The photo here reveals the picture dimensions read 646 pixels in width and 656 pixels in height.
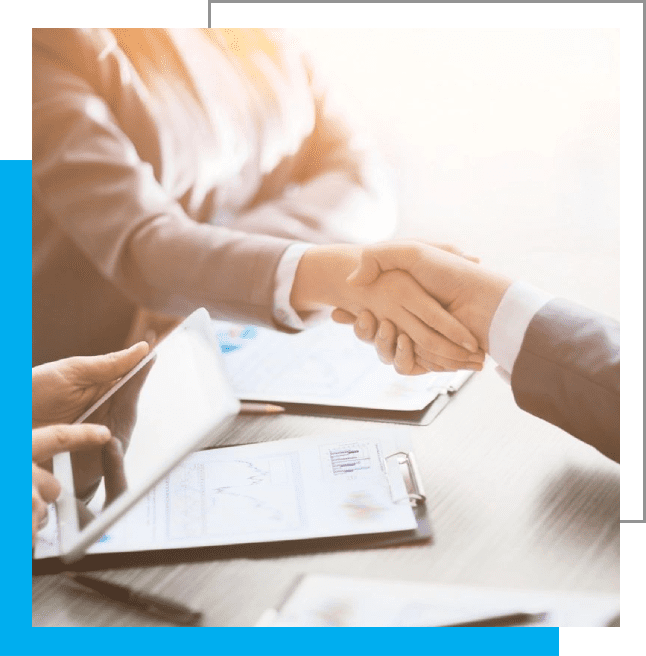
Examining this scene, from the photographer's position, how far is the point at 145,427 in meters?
0.84

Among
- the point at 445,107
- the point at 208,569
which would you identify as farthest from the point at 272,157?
the point at 208,569

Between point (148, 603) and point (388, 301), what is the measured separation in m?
0.51

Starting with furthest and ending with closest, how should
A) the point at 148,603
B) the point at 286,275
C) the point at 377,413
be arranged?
the point at 286,275 < the point at 377,413 < the point at 148,603

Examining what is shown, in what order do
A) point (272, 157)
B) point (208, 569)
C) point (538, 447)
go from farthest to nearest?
point (272, 157) < point (538, 447) < point (208, 569)

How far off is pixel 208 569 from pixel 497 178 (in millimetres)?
691

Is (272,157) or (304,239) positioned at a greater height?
(272,157)

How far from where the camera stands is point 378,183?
1.15m

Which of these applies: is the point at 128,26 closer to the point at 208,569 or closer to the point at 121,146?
the point at 121,146

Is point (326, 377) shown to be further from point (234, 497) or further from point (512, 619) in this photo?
point (512, 619)

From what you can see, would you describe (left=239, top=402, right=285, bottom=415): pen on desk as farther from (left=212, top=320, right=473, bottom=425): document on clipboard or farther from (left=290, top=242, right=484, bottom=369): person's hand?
(left=290, top=242, right=484, bottom=369): person's hand

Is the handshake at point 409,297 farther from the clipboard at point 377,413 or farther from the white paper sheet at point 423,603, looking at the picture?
the white paper sheet at point 423,603

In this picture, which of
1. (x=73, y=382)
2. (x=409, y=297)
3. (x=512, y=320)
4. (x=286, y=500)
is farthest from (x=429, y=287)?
(x=73, y=382)

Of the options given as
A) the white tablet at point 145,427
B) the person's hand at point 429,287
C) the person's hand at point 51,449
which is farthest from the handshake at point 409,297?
the person's hand at point 51,449

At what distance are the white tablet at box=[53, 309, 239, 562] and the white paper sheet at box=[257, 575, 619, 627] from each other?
18 centimetres
